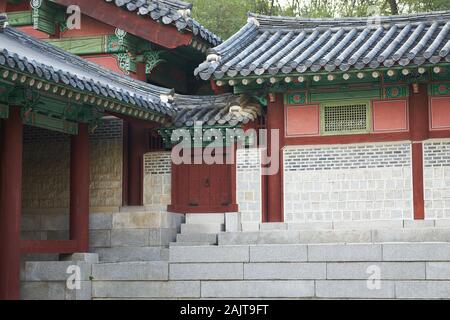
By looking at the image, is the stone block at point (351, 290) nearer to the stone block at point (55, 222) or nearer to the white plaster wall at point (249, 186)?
the white plaster wall at point (249, 186)

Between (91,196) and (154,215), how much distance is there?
157 centimetres

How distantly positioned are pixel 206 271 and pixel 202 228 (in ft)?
7.25

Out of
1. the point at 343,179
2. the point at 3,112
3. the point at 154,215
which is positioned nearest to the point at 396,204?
the point at 343,179

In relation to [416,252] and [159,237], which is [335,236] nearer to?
[416,252]

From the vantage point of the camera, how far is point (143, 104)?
52.1ft

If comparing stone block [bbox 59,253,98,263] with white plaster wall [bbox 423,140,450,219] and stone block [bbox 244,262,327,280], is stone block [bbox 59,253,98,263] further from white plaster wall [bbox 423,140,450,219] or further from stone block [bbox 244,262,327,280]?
white plaster wall [bbox 423,140,450,219]

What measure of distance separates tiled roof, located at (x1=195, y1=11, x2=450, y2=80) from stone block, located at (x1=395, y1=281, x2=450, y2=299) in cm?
359

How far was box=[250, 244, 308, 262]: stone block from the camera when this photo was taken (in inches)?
566

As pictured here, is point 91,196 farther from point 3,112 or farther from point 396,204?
point 396,204

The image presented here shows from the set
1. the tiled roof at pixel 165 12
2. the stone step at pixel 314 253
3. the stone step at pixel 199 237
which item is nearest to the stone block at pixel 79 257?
the stone step at pixel 314 253

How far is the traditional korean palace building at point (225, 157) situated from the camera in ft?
46.8

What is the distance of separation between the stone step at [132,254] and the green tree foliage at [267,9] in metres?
14.9

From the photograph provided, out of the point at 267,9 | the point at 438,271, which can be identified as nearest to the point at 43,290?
the point at 438,271

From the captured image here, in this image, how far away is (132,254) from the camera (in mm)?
16453
